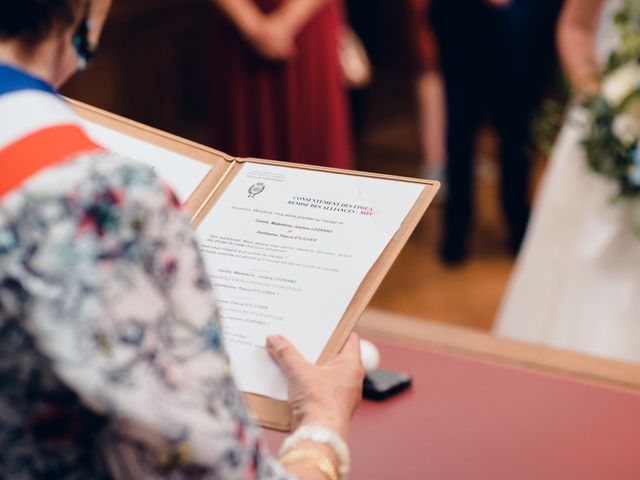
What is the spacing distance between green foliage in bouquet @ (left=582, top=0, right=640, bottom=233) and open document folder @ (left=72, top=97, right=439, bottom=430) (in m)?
1.14

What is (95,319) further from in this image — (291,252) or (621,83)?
(621,83)

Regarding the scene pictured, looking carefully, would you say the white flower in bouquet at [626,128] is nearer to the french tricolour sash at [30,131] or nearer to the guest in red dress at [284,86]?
the guest in red dress at [284,86]

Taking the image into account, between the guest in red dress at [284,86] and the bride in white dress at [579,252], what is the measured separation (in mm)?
1030

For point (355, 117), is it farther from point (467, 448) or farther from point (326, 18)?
point (467, 448)

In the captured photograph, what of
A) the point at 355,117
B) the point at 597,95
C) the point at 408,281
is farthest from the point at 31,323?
the point at 355,117

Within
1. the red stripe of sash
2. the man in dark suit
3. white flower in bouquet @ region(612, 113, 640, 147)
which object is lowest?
the man in dark suit

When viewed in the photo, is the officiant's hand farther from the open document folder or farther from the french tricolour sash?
the french tricolour sash

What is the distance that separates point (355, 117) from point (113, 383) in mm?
5382

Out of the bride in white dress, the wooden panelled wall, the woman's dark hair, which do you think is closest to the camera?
the woman's dark hair

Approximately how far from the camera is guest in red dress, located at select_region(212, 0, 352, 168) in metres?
3.45

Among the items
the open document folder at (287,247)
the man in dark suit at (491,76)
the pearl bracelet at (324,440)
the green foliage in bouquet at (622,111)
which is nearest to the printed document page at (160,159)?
the open document folder at (287,247)

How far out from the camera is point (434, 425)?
4.85 ft

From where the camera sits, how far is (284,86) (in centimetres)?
351

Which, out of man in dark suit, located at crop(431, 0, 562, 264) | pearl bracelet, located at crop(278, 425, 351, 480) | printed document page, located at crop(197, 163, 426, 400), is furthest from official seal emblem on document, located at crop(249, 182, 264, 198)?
man in dark suit, located at crop(431, 0, 562, 264)
